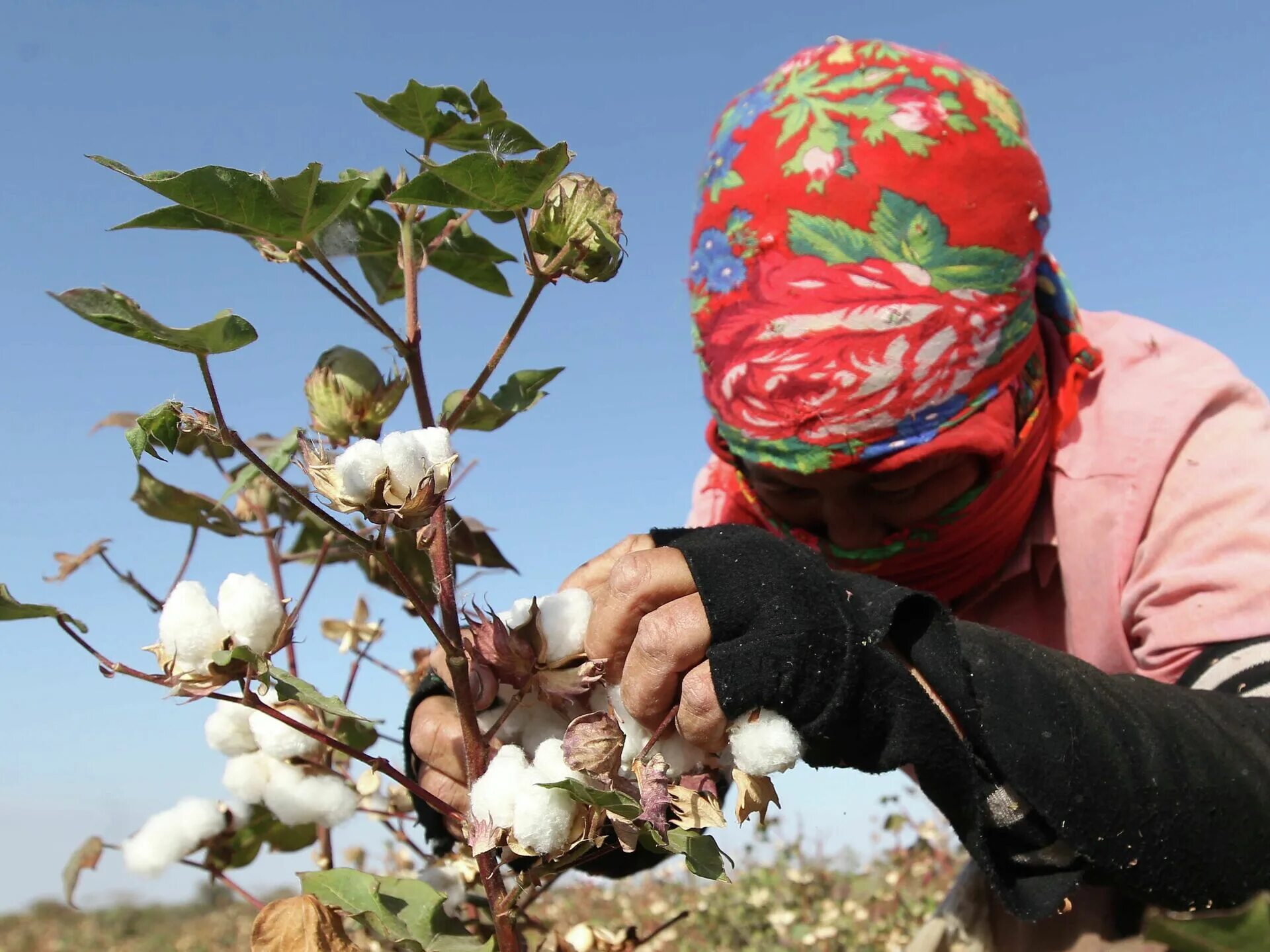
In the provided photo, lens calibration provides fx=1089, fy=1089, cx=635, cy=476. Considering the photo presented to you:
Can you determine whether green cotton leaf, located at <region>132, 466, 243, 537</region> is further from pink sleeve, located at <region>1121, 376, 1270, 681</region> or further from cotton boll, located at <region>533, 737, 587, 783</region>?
pink sleeve, located at <region>1121, 376, 1270, 681</region>

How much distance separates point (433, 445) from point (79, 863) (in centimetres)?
71

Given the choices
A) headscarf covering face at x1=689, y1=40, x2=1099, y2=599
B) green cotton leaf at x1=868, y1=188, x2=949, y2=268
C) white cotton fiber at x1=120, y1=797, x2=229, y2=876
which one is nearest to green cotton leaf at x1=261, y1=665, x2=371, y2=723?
white cotton fiber at x1=120, y1=797, x2=229, y2=876

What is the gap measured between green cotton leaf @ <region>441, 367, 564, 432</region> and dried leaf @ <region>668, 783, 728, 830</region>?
312 mm

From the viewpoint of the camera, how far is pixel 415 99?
703 mm

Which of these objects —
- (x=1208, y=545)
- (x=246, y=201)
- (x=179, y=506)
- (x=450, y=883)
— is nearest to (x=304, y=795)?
(x=450, y=883)

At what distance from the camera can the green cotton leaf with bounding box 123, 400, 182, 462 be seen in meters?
0.59

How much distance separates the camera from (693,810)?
0.71 meters

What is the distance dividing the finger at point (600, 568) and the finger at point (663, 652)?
0.14m

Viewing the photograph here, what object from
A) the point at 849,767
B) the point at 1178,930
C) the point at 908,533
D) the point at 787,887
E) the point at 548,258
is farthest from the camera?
the point at 787,887

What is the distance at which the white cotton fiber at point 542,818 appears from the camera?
25.4 inches

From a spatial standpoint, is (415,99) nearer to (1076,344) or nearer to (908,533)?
(908,533)

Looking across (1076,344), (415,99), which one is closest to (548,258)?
(415,99)

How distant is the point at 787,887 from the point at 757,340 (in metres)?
1.92

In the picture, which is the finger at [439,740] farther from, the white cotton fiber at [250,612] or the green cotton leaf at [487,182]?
the green cotton leaf at [487,182]
